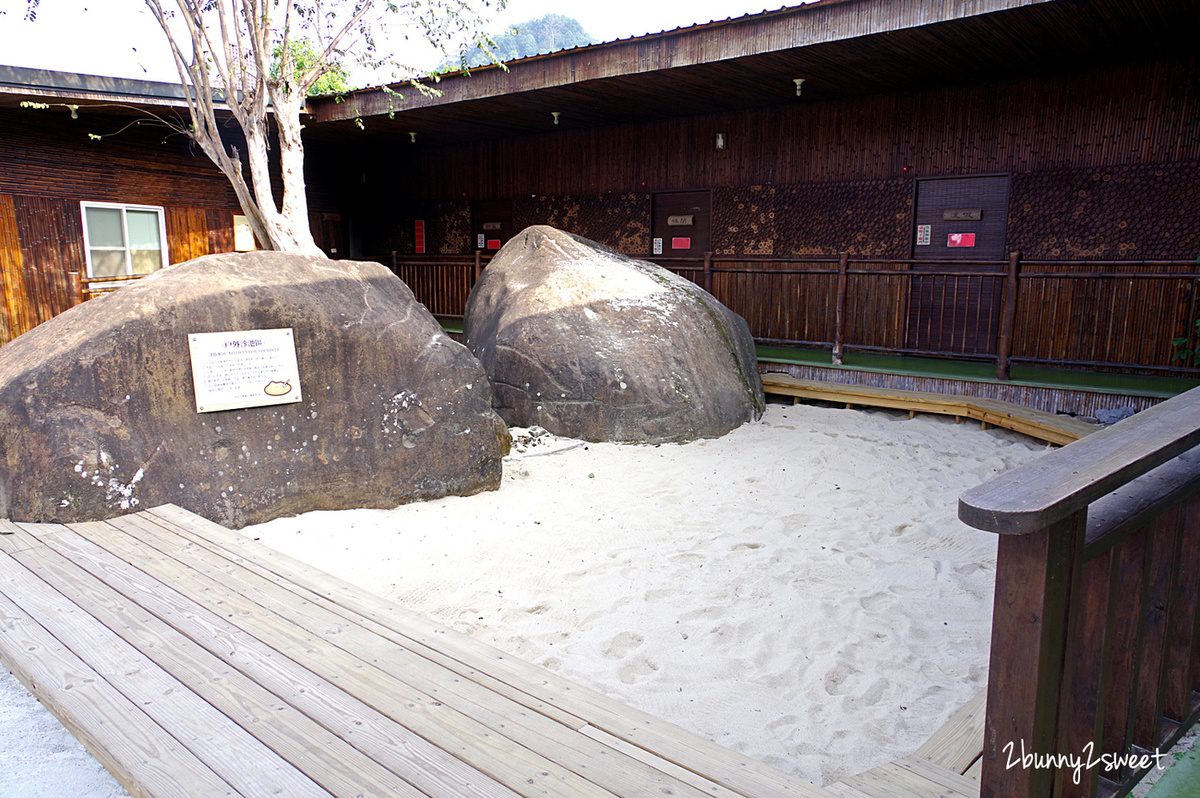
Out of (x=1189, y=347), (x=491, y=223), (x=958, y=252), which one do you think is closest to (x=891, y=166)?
(x=958, y=252)

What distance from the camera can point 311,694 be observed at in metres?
2.16

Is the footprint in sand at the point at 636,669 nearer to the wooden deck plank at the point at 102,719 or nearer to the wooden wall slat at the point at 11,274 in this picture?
the wooden deck plank at the point at 102,719

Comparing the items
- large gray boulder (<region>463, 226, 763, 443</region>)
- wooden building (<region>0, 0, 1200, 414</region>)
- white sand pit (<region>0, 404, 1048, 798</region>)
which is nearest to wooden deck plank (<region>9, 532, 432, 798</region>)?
white sand pit (<region>0, 404, 1048, 798</region>)

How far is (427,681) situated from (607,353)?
441 cm

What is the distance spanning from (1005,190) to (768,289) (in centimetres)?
282

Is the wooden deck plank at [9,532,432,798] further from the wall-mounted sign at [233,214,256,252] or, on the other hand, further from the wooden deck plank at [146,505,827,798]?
the wall-mounted sign at [233,214,256,252]

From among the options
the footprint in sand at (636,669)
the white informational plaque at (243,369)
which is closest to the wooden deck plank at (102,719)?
the footprint in sand at (636,669)

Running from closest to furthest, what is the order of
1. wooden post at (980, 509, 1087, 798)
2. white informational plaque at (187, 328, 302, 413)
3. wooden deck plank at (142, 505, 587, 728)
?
wooden post at (980, 509, 1087, 798) → wooden deck plank at (142, 505, 587, 728) → white informational plaque at (187, 328, 302, 413)

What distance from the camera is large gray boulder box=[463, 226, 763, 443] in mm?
6379

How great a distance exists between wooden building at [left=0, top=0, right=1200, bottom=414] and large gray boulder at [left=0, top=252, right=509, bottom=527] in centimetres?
469

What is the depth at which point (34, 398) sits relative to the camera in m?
3.62

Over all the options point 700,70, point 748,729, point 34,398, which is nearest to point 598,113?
point 700,70

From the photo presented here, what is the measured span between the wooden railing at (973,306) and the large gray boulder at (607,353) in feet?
6.06

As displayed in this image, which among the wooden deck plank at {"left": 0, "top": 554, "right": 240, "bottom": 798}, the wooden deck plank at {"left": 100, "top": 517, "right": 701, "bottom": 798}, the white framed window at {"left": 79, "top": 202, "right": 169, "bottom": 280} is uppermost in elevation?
the white framed window at {"left": 79, "top": 202, "right": 169, "bottom": 280}
